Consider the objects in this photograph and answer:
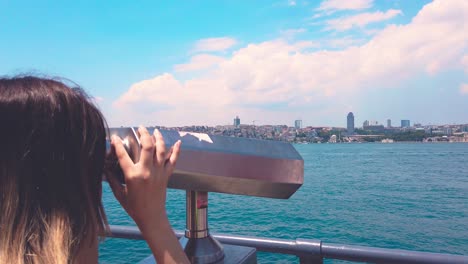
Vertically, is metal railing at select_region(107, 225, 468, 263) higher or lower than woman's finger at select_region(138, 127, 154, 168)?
lower

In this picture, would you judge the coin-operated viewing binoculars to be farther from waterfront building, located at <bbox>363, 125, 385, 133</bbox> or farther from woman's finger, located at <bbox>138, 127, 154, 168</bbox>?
waterfront building, located at <bbox>363, 125, 385, 133</bbox>

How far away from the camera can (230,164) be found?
788 mm

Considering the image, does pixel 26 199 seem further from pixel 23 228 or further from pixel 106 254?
pixel 106 254

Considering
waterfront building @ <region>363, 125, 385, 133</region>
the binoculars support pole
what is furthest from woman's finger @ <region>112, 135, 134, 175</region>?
waterfront building @ <region>363, 125, 385, 133</region>

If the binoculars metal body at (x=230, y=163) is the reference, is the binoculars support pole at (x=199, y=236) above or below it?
below

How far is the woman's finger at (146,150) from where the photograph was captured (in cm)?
76

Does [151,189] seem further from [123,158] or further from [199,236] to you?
[199,236]

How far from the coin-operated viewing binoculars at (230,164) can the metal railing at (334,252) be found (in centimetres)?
64

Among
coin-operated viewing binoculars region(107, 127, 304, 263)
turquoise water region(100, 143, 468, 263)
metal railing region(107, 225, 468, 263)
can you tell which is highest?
coin-operated viewing binoculars region(107, 127, 304, 263)

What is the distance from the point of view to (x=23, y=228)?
76 centimetres

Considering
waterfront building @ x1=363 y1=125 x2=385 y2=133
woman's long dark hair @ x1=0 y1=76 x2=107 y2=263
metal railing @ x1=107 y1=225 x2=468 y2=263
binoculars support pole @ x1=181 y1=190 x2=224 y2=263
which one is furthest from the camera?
waterfront building @ x1=363 y1=125 x2=385 y2=133

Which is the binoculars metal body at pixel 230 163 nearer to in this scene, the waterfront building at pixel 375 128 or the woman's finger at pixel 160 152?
the woman's finger at pixel 160 152

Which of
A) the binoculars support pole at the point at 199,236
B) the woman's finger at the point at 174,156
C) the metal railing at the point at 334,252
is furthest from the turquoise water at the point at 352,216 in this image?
the woman's finger at the point at 174,156

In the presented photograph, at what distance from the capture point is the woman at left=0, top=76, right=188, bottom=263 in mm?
747
